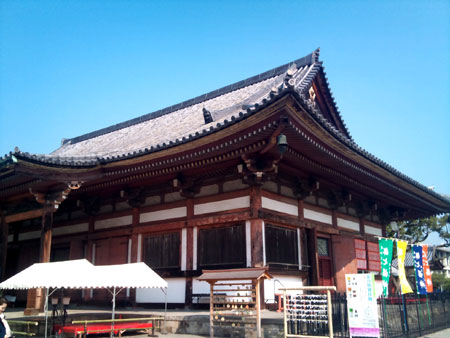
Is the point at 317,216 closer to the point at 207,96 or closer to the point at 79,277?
the point at 79,277

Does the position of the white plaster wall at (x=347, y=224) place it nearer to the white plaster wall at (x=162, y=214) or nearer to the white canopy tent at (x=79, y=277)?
the white plaster wall at (x=162, y=214)

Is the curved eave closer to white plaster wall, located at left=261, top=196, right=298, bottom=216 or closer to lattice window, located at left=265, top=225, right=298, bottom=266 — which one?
white plaster wall, located at left=261, top=196, right=298, bottom=216


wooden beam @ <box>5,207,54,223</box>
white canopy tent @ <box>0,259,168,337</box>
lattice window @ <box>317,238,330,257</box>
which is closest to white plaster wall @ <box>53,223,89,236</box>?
wooden beam @ <box>5,207,54,223</box>

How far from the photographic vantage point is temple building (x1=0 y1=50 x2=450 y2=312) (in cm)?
1042

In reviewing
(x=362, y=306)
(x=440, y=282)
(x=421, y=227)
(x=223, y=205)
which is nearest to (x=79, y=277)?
(x=223, y=205)

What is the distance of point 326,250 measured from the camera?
14148 millimetres

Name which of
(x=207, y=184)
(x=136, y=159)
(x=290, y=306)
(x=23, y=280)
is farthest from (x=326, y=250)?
(x=23, y=280)

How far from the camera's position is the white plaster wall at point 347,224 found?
15055 millimetres

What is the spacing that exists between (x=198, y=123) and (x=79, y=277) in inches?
304

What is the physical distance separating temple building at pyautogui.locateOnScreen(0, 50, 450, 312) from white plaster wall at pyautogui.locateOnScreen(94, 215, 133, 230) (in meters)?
0.05

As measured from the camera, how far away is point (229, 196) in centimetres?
1195

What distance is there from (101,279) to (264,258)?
439cm

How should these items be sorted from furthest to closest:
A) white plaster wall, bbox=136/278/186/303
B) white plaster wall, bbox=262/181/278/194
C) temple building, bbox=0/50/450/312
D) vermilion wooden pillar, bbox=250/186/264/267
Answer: white plaster wall, bbox=136/278/186/303, white plaster wall, bbox=262/181/278/194, vermilion wooden pillar, bbox=250/186/264/267, temple building, bbox=0/50/450/312

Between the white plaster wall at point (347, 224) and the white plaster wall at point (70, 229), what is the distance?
376 inches
